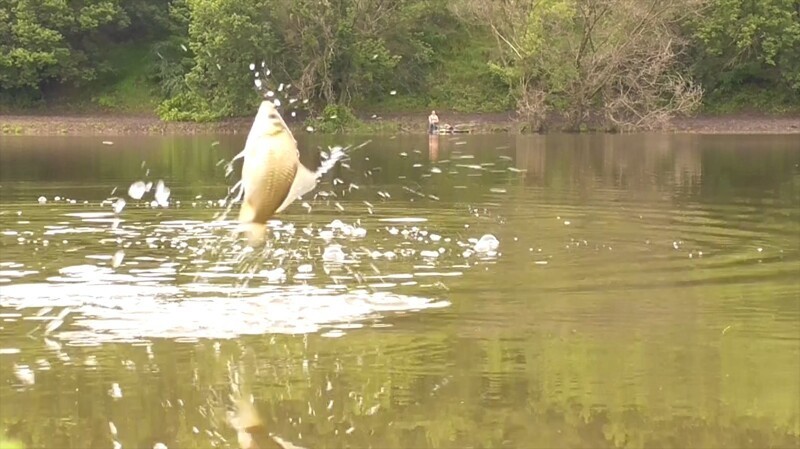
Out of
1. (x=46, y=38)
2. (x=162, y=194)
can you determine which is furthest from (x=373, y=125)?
(x=162, y=194)

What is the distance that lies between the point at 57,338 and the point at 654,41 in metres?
46.2

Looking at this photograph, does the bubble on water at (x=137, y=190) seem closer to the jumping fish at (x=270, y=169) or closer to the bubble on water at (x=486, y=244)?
the bubble on water at (x=486, y=244)

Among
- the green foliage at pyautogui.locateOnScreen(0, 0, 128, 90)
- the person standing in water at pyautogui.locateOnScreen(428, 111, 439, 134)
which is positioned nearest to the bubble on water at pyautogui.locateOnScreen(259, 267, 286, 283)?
the person standing in water at pyautogui.locateOnScreen(428, 111, 439, 134)

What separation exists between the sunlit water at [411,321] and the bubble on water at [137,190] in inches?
16.6

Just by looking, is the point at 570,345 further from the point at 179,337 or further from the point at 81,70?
the point at 81,70

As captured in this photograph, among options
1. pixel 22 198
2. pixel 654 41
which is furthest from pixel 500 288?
pixel 654 41

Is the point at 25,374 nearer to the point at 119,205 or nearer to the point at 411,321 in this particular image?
the point at 411,321

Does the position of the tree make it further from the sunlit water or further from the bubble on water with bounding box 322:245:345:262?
the bubble on water with bounding box 322:245:345:262

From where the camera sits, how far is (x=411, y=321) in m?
11.2

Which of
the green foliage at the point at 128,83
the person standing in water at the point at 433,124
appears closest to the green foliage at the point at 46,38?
the green foliage at the point at 128,83

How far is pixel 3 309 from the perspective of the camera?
1183 cm

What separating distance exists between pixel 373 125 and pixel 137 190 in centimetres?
3329

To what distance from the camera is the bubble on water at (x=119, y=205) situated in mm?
21077

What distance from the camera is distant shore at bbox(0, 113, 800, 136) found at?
180 feet
